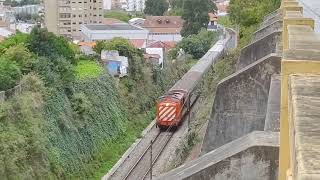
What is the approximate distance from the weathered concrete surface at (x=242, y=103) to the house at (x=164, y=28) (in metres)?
47.6

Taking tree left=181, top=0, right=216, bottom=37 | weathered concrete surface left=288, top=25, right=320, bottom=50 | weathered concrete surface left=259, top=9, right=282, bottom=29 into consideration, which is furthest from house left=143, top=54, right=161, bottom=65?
weathered concrete surface left=288, top=25, right=320, bottom=50

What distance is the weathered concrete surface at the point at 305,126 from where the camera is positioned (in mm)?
1703

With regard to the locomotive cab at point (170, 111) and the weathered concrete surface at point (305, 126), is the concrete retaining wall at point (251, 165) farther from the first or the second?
the locomotive cab at point (170, 111)

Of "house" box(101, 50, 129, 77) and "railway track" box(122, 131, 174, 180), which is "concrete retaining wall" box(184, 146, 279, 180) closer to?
"railway track" box(122, 131, 174, 180)

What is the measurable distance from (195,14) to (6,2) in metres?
85.4

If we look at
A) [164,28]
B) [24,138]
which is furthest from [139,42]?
[24,138]

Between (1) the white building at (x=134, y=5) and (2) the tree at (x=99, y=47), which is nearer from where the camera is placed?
(2) the tree at (x=99, y=47)

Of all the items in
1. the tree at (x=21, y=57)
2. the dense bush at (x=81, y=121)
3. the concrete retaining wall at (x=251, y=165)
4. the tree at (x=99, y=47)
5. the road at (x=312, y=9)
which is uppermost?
the road at (x=312, y=9)

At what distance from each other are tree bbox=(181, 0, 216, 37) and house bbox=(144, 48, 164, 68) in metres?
12.9

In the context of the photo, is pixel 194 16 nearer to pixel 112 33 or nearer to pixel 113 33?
pixel 113 33

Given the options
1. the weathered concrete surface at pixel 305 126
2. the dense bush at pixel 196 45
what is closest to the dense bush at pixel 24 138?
the weathered concrete surface at pixel 305 126

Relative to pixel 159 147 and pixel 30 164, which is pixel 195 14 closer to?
pixel 159 147

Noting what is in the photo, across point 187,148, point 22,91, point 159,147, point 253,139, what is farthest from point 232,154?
point 159,147

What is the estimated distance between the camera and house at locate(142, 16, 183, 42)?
2304 inches
